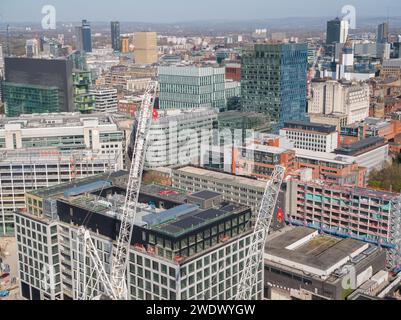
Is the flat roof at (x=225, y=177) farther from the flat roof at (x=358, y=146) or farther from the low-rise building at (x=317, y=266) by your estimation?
the flat roof at (x=358, y=146)

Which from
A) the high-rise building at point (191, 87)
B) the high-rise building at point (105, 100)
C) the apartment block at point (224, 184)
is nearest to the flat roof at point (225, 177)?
the apartment block at point (224, 184)

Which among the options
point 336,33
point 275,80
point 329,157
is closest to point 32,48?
point 275,80

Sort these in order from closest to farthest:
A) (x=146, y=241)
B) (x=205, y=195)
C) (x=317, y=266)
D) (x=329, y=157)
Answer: (x=146, y=241) → (x=205, y=195) → (x=317, y=266) → (x=329, y=157)

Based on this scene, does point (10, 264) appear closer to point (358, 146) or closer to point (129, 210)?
point (129, 210)

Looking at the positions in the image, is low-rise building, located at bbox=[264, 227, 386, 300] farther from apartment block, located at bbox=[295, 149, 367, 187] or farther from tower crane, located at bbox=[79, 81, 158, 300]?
apartment block, located at bbox=[295, 149, 367, 187]

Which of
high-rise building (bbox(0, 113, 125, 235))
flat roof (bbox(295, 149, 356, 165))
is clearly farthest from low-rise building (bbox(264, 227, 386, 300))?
high-rise building (bbox(0, 113, 125, 235))

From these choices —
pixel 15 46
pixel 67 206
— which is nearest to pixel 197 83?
pixel 67 206
